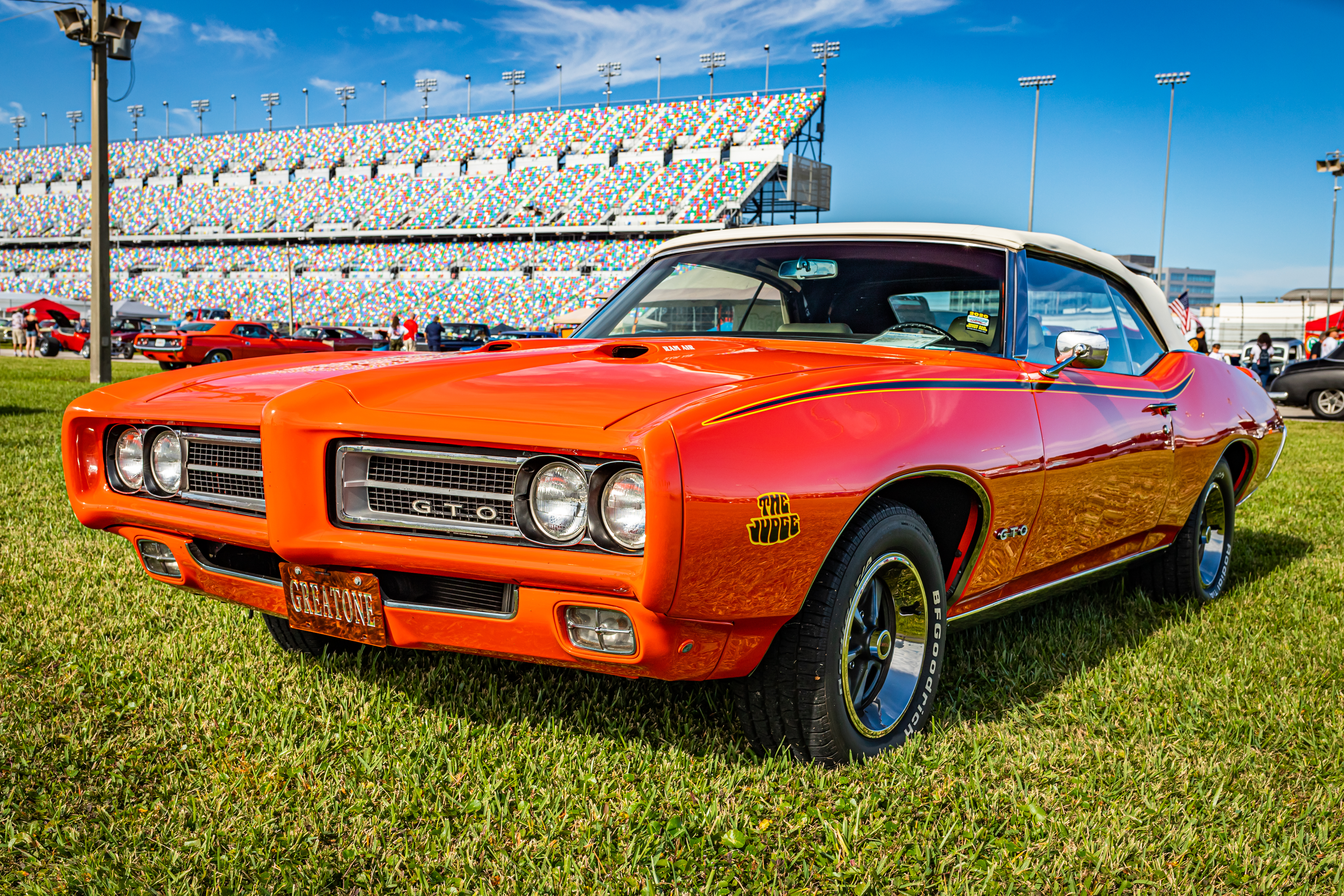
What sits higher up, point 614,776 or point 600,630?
point 600,630

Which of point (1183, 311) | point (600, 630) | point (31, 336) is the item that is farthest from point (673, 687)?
point (31, 336)

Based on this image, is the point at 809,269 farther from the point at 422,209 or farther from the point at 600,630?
the point at 422,209

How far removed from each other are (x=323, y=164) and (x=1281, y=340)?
4514 cm

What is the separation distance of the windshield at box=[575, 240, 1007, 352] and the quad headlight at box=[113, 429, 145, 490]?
1533mm

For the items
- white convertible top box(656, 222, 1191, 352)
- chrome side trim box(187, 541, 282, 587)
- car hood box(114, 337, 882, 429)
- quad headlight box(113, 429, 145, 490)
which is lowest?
chrome side trim box(187, 541, 282, 587)

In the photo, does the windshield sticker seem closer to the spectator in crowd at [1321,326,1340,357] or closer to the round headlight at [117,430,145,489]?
the round headlight at [117,430,145,489]

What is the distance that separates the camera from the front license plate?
2250 mm

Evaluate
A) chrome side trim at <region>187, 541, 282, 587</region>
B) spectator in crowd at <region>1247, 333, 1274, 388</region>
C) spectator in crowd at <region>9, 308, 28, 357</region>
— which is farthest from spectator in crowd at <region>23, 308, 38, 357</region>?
spectator in crowd at <region>1247, 333, 1274, 388</region>

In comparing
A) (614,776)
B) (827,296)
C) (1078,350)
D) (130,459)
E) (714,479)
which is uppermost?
(827,296)

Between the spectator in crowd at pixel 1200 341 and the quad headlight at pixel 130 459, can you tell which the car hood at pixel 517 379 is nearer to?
the quad headlight at pixel 130 459

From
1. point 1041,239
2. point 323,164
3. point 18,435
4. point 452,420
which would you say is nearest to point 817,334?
point 1041,239

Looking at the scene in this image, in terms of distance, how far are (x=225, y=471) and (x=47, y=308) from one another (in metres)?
39.4

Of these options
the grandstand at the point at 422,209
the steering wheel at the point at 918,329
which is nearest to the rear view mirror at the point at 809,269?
the steering wheel at the point at 918,329

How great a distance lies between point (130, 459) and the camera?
109 inches
